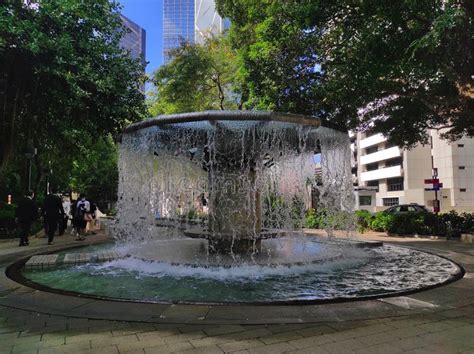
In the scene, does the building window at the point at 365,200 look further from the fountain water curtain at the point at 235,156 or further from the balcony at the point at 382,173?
the fountain water curtain at the point at 235,156

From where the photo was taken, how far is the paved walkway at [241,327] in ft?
13.3

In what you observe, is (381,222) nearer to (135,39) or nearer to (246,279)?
(246,279)

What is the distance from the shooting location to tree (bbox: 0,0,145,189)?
9.79 metres

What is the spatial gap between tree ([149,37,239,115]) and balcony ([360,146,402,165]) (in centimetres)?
4061

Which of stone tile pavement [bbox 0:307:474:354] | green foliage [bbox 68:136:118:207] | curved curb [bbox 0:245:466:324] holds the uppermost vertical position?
green foliage [bbox 68:136:118:207]

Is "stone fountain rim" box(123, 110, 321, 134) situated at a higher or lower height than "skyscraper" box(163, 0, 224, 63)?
lower

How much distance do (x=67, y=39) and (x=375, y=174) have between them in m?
60.9

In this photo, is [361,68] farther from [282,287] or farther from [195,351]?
[195,351]

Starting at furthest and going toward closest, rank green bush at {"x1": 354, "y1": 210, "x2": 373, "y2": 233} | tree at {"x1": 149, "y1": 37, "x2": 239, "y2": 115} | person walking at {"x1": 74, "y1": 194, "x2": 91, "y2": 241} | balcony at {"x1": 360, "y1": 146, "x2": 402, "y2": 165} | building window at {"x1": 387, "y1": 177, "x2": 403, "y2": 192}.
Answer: building window at {"x1": 387, "y1": 177, "x2": 403, "y2": 192}
balcony at {"x1": 360, "y1": 146, "x2": 402, "y2": 165}
tree at {"x1": 149, "y1": 37, "x2": 239, "y2": 115}
green bush at {"x1": 354, "y1": 210, "x2": 373, "y2": 233}
person walking at {"x1": 74, "y1": 194, "x2": 91, "y2": 241}

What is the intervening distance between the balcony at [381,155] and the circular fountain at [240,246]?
5002 centimetres

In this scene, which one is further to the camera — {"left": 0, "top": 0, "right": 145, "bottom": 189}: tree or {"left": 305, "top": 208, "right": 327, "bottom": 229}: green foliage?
{"left": 305, "top": 208, "right": 327, "bottom": 229}: green foliage

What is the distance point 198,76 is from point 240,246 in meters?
16.0

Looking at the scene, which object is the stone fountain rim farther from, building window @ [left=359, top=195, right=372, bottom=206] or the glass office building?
the glass office building

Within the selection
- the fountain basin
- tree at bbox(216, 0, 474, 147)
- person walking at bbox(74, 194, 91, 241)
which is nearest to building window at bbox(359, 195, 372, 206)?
tree at bbox(216, 0, 474, 147)
